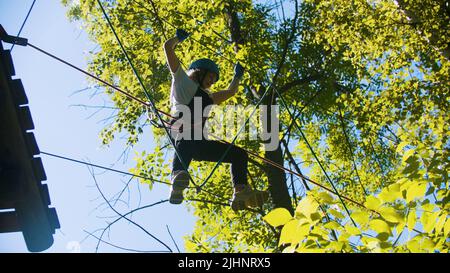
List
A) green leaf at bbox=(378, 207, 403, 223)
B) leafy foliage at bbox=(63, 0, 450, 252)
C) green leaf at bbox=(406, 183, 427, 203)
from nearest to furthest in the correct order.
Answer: green leaf at bbox=(378, 207, 403, 223) < green leaf at bbox=(406, 183, 427, 203) < leafy foliage at bbox=(63, 0, 450, 252)

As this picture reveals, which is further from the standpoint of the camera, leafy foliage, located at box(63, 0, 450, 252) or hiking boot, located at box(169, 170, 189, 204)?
leafy foliage, located at box(63, 0, 450, 252)

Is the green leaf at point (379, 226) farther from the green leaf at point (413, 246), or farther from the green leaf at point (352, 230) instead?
the green leaf at point (413, 246)

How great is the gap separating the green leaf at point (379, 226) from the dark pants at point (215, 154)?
258 centimetres

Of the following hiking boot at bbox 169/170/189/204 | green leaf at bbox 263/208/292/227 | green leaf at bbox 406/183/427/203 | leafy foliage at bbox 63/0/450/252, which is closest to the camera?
green leaf at bbox 263/208/292/227

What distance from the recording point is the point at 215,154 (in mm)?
4395

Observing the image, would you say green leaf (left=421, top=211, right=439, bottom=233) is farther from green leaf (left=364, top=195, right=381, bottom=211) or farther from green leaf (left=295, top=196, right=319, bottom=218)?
green leaf (left=295, top=196, right=319, bottom=218)

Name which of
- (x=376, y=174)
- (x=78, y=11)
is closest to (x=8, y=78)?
(x=376, y=174)

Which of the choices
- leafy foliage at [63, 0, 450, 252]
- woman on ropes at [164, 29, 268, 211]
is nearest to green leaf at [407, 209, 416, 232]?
woman on ropes at [164, 29, 268, 211]

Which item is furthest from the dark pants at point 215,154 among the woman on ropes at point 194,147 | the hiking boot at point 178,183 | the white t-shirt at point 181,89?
the white t-shirt at point 181,89

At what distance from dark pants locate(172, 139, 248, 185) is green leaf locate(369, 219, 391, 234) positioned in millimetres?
2584

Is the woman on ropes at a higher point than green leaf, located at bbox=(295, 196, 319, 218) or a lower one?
higher

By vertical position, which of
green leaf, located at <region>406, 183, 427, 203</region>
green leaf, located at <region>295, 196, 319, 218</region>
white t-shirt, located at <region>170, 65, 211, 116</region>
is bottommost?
green leaf, located at <region>295, 196, 319, 218</region>

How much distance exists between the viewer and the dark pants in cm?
437

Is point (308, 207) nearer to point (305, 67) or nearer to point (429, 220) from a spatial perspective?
point (429, 220)
